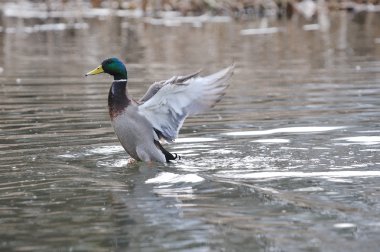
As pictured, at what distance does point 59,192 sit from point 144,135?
169 centimetres

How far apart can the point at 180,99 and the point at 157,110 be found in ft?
0.92

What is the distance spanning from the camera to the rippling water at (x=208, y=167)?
618 centimetres

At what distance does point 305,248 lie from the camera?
5.79 m

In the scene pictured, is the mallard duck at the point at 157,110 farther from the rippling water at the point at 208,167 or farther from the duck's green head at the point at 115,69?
the rippling water at the point at 208,167

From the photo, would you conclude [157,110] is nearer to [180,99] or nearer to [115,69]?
[180,99]

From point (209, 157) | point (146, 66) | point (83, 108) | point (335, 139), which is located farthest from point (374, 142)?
point (146, 66)

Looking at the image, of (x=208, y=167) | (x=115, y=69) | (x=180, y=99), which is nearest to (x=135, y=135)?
(x=180, y=99)

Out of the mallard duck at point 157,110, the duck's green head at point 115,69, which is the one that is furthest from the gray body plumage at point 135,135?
the duck's green head at point 115,69

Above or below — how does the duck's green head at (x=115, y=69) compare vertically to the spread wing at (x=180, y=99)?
above

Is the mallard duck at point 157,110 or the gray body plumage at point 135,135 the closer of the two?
the mallard duck at point 157,110

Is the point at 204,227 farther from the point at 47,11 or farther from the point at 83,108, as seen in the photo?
the point at 47,11

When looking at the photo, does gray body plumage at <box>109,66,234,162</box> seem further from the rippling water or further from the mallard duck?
the rippling water

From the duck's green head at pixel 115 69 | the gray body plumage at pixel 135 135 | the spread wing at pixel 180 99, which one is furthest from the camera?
the duck's green head at pixel 115 69

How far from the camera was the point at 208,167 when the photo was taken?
28.0 feet
